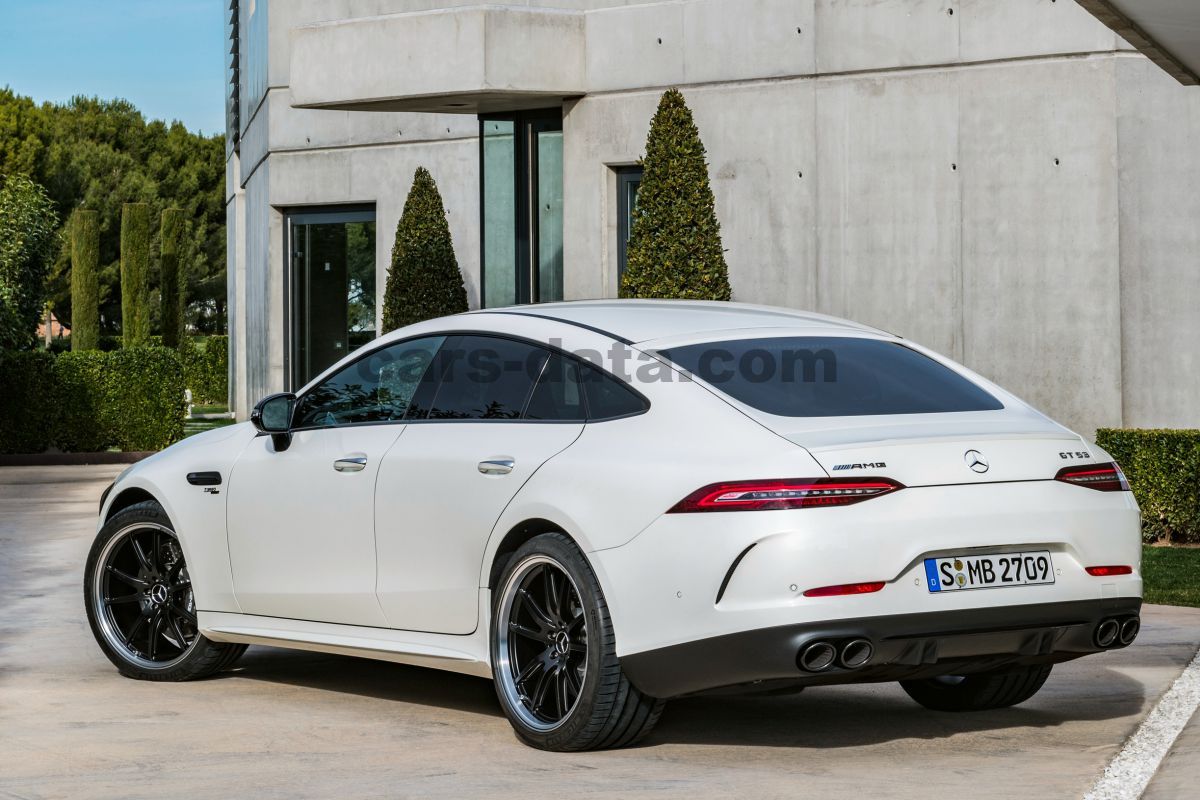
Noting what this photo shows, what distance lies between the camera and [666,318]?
6.64 meters

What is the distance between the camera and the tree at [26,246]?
28.9 meters

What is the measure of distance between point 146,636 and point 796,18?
12.0 meters

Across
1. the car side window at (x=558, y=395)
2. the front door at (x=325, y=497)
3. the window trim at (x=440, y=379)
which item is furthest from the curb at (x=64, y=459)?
the car side window at (x=558, y=395)

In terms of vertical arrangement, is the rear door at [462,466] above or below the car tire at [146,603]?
above

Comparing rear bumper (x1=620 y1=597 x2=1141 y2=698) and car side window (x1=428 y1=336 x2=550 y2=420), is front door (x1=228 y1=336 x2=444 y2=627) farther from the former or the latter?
rear bumper (x1=620 y1=597 x2=1141 y2=698)

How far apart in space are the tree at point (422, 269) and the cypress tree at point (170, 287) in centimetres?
2313

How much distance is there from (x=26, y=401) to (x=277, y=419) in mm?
16806

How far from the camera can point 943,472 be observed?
5566mm

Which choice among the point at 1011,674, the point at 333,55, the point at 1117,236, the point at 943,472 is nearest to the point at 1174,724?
the point at 1011,674

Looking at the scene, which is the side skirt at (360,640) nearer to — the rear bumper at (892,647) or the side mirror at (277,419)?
the side mirror at (277,419)

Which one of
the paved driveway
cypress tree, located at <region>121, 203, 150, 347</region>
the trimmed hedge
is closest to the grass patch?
the paved driveway

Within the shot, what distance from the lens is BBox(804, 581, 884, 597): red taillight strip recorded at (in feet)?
17.6

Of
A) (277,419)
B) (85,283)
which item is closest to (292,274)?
(85,283)

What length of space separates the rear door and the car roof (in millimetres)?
239
